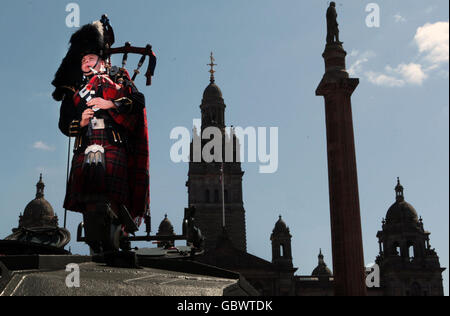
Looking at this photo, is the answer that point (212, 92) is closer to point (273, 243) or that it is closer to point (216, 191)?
point (216, 191)

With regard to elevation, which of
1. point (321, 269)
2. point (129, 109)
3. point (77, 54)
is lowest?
point (321, 269)

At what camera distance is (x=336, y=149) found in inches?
788

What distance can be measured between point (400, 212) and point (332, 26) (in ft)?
128

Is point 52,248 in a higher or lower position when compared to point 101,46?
lower

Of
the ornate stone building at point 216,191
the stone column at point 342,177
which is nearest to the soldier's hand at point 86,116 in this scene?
the stone column at point 342,177

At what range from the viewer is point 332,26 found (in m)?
21.4

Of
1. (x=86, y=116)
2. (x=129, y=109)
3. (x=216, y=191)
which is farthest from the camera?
(x=216, y=191)

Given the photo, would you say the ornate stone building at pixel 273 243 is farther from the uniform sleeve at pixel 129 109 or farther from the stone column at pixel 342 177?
the uniform sleeve at pixel 129 109

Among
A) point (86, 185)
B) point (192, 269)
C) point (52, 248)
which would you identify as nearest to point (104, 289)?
point (192, 269)

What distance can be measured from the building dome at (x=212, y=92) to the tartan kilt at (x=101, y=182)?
57.8 meters

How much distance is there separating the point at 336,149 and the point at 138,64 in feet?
37.1

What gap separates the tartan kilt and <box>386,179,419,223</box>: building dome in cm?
5121

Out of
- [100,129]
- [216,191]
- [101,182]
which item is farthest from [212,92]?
[101,182]
